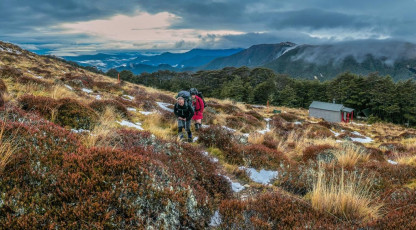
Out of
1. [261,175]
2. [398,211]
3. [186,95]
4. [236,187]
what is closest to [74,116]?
[186,95]

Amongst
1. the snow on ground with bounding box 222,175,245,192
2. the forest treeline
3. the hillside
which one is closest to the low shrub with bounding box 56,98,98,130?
the hillside

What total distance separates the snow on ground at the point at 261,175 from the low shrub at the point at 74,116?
4262 mm

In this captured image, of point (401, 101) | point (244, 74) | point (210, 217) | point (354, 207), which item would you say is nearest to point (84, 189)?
point (210, 217)

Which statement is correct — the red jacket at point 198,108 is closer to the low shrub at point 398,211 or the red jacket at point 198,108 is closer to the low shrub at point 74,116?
the low shrub at point 74,116

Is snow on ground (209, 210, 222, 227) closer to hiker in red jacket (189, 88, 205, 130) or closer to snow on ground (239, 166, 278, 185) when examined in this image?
snow on ground (239, 166, 278, 185)

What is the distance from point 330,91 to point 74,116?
71155mm

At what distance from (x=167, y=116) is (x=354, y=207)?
321 inches

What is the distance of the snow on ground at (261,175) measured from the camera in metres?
5.23

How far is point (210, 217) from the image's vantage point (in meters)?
3.08

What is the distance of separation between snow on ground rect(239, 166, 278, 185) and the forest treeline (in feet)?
180

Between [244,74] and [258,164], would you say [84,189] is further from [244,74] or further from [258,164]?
[244,74]

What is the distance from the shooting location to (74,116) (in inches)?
237

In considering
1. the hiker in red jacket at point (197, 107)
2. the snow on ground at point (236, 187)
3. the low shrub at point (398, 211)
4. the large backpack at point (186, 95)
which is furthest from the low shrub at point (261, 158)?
the hiker in red jacket at point (197, 107)

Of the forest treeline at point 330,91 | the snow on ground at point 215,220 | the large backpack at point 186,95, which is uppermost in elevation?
the large backpack at point 186,95
